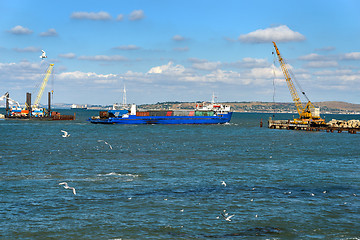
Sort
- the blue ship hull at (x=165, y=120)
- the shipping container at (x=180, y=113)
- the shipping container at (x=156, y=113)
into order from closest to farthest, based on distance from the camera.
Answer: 1. the blue ship hull at (x=165, y=120)
2. the shipping container at (x=156, y=113)
3. the shipping container at (x=180, y=113)

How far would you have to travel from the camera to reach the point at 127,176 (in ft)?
136

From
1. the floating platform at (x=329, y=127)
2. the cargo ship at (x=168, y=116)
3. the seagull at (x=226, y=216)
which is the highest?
the cargo ship at (x=168, y=116)

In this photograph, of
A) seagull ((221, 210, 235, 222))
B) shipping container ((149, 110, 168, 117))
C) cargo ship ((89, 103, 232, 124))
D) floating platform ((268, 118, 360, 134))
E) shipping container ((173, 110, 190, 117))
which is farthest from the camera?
shipping container ((173, 110, 190, 117))

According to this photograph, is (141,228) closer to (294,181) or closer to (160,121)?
(294,181)

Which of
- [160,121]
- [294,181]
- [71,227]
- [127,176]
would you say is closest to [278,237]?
[71,227]

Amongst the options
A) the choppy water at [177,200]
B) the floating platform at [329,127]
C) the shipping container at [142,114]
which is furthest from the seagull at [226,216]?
the shipping container at [142,114]

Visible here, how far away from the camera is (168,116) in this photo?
177500 millimetres

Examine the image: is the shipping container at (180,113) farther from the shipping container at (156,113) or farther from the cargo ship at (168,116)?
the shipping container at (156,113)

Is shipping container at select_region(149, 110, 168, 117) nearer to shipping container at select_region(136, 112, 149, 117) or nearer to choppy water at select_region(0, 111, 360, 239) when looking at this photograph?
shipping container at select_region(136, 112, 149, 117)

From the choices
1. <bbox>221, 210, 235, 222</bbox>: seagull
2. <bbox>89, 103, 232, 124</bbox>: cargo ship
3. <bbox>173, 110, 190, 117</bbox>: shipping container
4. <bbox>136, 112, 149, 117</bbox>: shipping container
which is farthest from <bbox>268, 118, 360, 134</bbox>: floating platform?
<bbox>221, 210, 235, 222</bbox>: seagull

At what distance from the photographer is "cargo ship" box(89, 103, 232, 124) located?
173 meters

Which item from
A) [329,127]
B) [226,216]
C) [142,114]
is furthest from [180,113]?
[226,216]

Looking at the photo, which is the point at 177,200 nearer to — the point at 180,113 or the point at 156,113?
the point at 156,113

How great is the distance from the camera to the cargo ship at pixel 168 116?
173 meters
